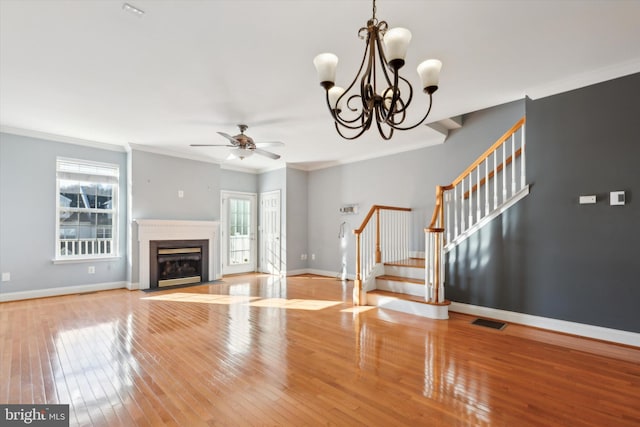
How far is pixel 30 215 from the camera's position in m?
5.00

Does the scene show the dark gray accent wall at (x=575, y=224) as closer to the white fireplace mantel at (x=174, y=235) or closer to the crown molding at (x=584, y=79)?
the crown molding at (x=584, y=79)

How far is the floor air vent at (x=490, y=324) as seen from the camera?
3.58 m

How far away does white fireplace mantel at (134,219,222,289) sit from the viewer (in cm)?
582

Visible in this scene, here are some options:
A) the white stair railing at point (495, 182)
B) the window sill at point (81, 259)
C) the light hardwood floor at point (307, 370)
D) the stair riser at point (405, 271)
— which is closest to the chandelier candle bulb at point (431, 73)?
the light hardwood floor at point (307, 370)

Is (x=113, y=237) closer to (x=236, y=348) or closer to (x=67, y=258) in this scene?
(x=67, y=258)

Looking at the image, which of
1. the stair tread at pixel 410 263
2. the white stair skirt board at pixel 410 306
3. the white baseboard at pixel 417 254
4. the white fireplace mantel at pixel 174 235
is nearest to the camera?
the white stair skirt board at pixel 410 306

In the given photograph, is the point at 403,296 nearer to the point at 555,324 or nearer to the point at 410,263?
the point at 410,263

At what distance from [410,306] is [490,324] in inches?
37.7

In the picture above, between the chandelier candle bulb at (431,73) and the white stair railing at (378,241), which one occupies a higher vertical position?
the chandelier candle bulb at (431,73)

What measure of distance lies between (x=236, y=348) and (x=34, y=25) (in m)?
3.18

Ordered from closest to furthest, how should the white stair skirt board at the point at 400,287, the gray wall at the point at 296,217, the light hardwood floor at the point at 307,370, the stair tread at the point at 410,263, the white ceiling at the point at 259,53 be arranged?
the light hardwood floor at the point at 307,370, the white ceiling at the point at 259,53, the white stair skirt board at the point at 400,287, the stair tread at the point at 410,263, the gray wall at the point at 296,217

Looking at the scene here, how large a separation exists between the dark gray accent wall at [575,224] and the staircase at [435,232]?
264 millimetres

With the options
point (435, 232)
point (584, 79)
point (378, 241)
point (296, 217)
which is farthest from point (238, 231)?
point (584, 79)

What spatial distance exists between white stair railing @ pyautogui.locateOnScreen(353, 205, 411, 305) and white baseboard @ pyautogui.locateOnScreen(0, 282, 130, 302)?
15.1 feet
